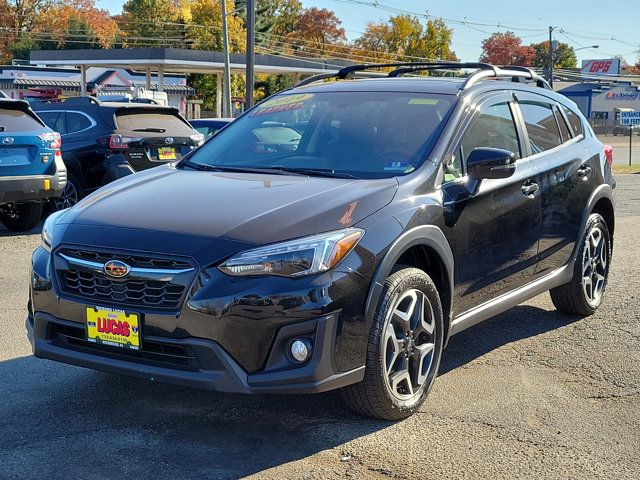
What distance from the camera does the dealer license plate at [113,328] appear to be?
368 centimetres

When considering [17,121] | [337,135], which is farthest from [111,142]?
[337,135]

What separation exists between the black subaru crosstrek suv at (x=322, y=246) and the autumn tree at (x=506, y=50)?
330 feet

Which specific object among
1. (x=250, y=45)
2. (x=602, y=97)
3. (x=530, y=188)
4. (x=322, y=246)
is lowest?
(x=322, y=246)

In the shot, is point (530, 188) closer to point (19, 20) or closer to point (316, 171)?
point (316, 171)

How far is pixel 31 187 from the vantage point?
9609mm

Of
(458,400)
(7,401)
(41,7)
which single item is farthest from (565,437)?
(41,7)

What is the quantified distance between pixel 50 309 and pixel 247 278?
108 centimetres

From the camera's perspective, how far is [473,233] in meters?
4.64

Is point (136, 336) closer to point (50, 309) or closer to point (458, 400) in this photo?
point (50, 309)

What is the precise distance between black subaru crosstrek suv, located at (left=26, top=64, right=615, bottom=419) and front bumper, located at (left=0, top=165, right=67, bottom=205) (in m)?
4.86

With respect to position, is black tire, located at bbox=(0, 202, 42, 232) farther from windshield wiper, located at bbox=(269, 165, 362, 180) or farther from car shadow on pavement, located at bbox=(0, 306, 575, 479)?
windshield wiper, located at bbox=(269, 165, 362, 180)

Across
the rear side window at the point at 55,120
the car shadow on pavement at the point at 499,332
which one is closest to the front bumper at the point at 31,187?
the rear side window at the point at 55,120

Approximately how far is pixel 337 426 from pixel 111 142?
26.1 feet

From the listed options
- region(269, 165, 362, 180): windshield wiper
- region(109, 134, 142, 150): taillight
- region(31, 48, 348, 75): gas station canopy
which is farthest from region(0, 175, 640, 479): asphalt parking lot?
region(31, 48, 348, 75): gas station canopy
